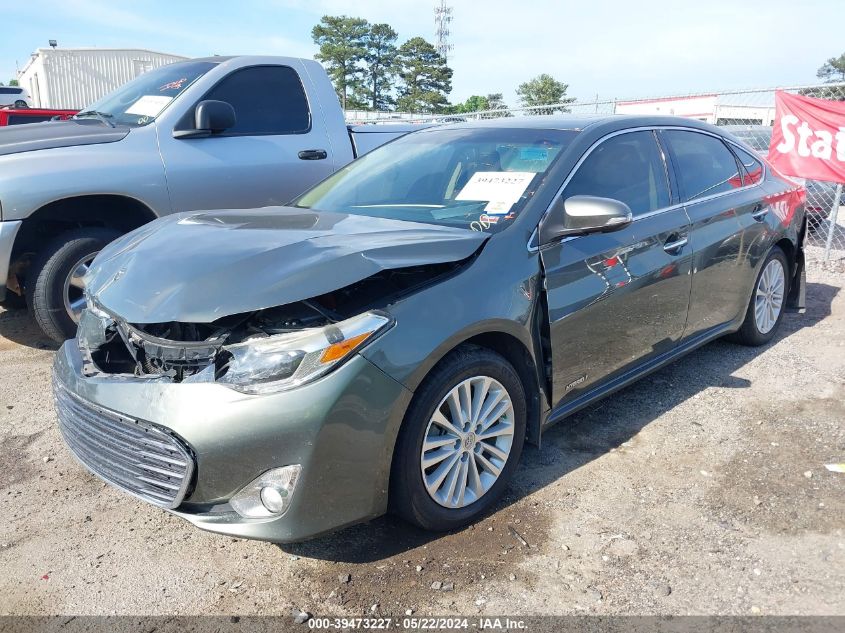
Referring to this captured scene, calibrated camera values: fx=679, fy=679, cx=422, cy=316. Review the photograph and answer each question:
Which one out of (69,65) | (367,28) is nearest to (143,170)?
(69,65)

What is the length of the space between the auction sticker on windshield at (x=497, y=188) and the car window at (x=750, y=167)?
217 centimetres

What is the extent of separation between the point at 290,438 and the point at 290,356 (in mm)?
274

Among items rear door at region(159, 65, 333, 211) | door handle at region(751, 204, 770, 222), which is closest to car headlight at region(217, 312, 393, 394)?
rear door at region(159, 65, 333, 211)

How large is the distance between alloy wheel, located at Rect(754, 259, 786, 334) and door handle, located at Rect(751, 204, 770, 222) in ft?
1.32

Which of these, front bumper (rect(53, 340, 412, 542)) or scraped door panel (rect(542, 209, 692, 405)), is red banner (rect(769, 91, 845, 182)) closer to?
scraped door panel (rect(542, 209, 692, 405))

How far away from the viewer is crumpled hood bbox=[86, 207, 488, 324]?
92.9 inches

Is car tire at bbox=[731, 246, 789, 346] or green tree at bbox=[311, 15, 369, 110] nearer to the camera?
car tire at bbox=[731, 246, 789, 346]

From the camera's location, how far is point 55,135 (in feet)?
15.4

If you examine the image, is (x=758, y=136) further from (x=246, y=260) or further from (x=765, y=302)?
(x=246, y=260)

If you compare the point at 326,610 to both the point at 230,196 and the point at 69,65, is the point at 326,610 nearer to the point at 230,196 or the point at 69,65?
the point at 230,196

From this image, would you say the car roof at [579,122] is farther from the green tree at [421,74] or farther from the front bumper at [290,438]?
the green tree at [421,74]

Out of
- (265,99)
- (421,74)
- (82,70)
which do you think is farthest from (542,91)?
(265,99)

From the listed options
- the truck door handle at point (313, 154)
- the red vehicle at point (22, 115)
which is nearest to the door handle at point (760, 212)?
the truck door handle at point (313, 154)

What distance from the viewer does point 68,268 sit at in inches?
181
